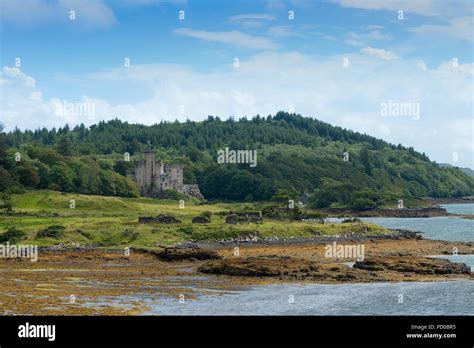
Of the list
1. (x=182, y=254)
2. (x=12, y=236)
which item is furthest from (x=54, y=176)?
(x=182, y=254)

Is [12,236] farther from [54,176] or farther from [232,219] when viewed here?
[54,176]

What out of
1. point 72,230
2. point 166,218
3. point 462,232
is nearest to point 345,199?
point 462,232

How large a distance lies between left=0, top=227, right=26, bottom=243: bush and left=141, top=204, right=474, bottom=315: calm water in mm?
34241

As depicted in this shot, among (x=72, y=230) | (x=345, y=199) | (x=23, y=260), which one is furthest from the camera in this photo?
(x=345, y=199)

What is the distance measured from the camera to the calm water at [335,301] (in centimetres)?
4562

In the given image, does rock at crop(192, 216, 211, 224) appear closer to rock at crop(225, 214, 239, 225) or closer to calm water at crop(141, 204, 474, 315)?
rock at crop(225, 214, 239, 225)

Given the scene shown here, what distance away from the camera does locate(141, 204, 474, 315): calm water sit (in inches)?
1796

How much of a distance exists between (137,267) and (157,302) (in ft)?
58.8

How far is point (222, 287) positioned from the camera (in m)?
54.6

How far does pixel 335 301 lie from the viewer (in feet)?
161

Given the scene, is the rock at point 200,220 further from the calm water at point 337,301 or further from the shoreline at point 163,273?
the calm water at point 337,301

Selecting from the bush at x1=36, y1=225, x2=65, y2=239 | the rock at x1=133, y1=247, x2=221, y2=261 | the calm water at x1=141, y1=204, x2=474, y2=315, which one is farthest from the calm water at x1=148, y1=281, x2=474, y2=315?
the bush at x1=36, y1=225, x2=65, y2=239
